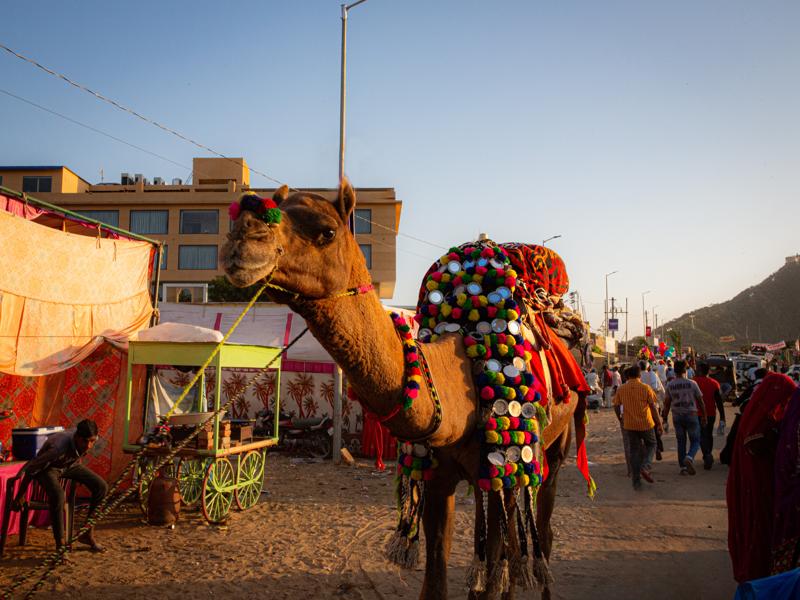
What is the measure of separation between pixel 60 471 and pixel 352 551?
361cm

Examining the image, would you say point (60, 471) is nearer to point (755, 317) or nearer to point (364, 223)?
point (364, 223)

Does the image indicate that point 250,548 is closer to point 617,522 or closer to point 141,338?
point 141,338

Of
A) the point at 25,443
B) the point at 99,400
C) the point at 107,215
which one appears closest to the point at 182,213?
the point at 107,215

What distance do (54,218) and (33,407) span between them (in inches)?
113

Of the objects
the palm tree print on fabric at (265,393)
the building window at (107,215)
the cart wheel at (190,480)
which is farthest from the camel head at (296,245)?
the building window at (107,215)

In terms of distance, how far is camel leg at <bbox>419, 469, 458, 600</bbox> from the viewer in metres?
3.70

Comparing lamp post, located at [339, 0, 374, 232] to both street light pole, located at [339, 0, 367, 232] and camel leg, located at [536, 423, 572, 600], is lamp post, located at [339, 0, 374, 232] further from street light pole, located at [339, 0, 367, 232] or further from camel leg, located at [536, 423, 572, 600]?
camel leg, located at [536, 423, 572, 600]

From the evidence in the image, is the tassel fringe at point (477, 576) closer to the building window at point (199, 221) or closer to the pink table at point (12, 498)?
the pink table at point (12, 498)

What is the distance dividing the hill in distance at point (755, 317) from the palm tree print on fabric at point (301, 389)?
4503 inches

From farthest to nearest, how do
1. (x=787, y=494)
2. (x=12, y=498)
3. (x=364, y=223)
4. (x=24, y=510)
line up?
(x=364, y=223), (x=12, y=498), (x=24, y=510), (x=787, y=494)

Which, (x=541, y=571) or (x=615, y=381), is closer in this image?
(x=541, y=571)

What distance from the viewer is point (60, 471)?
23.2 ft

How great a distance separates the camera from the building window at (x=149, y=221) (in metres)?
48.3

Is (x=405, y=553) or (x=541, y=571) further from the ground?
(x=405, y=553)
